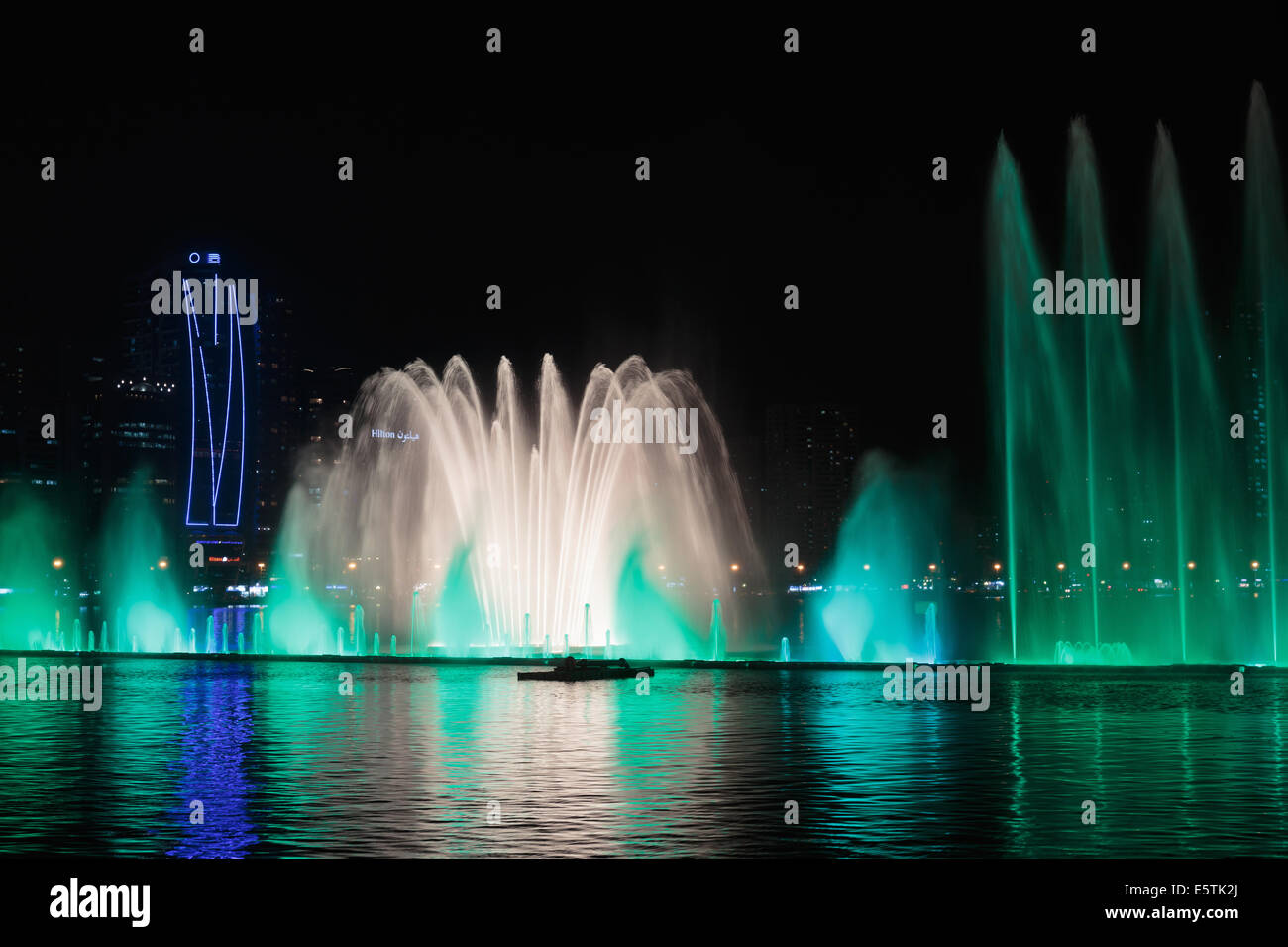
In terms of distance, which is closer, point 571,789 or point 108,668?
point 571,789

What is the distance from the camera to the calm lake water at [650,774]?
17.1 metres

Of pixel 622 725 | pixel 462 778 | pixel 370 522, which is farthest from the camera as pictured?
pixel 370 522

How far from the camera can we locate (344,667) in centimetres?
5362

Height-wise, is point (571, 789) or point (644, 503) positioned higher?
point (644, 503)

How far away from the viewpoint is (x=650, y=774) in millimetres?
22719
